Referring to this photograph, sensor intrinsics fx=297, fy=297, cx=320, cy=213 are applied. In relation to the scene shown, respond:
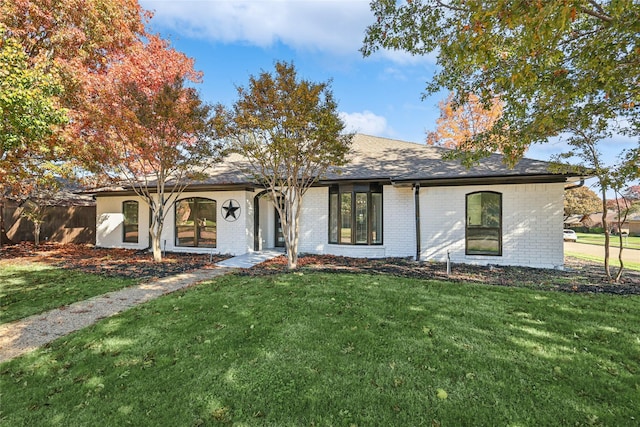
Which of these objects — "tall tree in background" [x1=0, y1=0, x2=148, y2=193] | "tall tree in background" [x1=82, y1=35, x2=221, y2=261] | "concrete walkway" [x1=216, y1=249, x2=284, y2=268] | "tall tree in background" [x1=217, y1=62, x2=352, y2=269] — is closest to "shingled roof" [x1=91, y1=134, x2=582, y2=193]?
"tall tree in background" [x1=217, y1=62, x2=352, y2=269]

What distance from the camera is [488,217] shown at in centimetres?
966

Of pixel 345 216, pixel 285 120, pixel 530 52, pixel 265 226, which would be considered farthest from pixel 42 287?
pixel 530 52

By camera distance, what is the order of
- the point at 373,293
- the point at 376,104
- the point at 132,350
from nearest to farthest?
the point at 132,350
the point at 373,293
the point at 376,104

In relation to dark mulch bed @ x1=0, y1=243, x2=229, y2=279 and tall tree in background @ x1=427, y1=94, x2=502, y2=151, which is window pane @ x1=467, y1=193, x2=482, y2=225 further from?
tall tree in background @ x1=427, y1=94, x2=502, y2=151

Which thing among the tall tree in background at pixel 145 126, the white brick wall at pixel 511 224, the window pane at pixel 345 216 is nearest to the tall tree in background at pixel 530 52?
the white brick wall at pixel 511 224

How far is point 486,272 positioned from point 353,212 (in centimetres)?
474

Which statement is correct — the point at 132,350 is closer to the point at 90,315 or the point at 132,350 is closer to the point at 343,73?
the point at 90,315

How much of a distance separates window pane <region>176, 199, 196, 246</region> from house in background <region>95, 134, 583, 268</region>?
0.04 meters

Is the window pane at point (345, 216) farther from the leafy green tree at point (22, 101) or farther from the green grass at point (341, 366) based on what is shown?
the leafy green tree at point (22, 101)

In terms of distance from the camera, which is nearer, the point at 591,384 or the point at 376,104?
the point at 591,384

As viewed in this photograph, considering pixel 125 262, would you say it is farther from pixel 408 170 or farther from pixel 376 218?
pixel 408 170

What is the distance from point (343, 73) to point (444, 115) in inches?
622

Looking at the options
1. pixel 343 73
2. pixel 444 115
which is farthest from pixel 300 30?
pixel 444 115

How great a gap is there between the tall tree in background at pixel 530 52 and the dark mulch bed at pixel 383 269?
309cm
